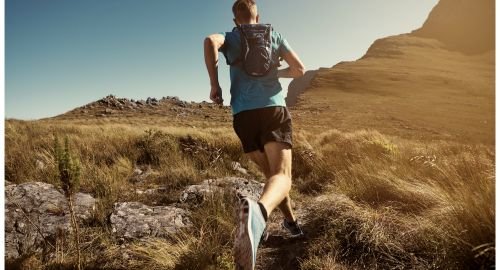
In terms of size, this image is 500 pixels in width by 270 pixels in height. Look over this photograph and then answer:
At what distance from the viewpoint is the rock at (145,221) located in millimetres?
3221

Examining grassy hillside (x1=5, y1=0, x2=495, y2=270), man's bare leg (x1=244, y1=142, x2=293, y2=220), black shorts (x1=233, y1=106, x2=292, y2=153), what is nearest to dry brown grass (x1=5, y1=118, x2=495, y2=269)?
grassy hillside (x1=5, y1=0, x2=495, y2=270)

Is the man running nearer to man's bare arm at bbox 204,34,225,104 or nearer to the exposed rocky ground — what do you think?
man's bare arm at bbox 204,34,225,104

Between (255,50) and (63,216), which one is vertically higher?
(255,50)

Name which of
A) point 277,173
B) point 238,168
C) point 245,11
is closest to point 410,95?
point 238,168

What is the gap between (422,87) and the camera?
226 ft

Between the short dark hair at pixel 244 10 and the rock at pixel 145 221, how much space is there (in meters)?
1.79

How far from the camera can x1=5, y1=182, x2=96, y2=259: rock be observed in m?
2.96

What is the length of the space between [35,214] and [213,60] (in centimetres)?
236

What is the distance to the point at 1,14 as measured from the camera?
2.81m

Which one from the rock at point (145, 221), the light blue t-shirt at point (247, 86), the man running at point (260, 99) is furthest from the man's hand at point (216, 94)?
the rock at point (145, 221)

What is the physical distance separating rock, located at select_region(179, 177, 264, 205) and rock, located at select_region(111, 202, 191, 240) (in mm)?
370

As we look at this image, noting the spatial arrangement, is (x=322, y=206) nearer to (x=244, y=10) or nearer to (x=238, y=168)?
(x=244, y=10)

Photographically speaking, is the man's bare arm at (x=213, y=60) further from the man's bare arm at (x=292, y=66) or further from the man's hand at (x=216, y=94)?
the man's bare arm at (x=292, y=66)

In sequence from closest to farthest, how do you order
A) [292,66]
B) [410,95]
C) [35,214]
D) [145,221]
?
[292,66] < [145,221] < [35,214] < [410,95]
